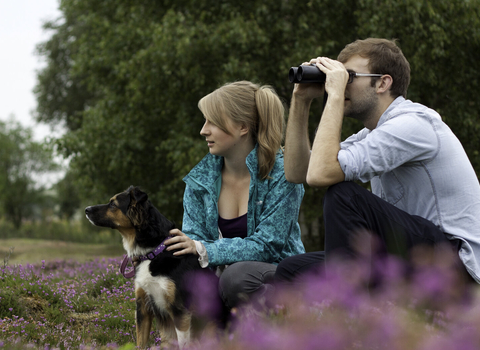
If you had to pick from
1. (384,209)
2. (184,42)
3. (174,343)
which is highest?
(184,42)

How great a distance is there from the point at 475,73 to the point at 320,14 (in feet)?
12.7

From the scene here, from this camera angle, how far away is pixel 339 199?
9.80 ft

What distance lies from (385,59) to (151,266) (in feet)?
7.57

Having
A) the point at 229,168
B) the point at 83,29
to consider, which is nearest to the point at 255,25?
the point at 229,168

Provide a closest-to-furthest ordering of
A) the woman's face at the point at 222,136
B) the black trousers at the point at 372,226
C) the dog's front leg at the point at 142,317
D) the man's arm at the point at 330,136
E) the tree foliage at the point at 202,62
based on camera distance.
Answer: the black trousers at the point at 372,226
the man's arm at the point at 330,136
the dog's front leg at the point at 142,317
the woman's face at the point at 222,136
the tree foliage at the point at 202,62

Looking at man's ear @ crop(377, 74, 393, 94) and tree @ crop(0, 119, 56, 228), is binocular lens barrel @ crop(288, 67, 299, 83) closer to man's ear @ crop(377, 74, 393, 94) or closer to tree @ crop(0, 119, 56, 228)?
man's ear @ crop(377, 74, 393, 94)

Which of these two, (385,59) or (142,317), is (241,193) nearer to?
(142,317)

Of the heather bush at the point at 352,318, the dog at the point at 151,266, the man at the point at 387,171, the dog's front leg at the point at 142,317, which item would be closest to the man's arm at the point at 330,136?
the man at the point at 387,171

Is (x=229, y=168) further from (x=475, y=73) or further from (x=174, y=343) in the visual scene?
(x=475, y=73)

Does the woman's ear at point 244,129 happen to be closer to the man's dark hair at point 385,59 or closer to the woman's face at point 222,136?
the woman's face at point 222,136

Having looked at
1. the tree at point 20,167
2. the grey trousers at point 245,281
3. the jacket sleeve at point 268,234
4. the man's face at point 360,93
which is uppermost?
the man's face at point 360,93

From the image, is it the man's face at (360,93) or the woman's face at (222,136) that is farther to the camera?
the woman's face at (222,136)

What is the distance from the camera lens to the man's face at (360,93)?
3492 mm

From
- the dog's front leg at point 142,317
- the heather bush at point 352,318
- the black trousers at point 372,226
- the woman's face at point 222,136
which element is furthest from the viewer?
the woman's face at point 222,136
